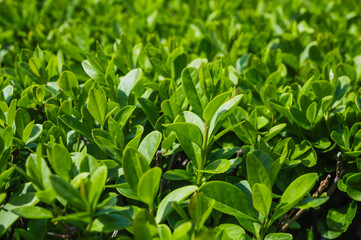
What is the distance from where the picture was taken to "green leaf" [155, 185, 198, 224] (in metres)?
1.38

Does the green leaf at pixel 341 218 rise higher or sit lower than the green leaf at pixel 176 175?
lower

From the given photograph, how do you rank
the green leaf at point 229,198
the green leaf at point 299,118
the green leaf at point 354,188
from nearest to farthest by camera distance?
1. the green leaf at point 229,198
2. the green leaf at point 354,188
3. the green leaf at point 299,118

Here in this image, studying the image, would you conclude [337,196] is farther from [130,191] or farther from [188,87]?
[130,191]

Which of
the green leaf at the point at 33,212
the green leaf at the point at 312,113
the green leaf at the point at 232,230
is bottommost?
the green leaf at the point at 232,230

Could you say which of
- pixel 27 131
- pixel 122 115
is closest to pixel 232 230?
pixel 122 115

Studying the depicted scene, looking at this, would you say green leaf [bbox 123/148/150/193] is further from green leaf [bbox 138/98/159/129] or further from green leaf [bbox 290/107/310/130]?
green leaf [bbox 290/107/310/130]

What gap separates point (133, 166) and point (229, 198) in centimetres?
41

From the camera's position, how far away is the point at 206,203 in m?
1.29

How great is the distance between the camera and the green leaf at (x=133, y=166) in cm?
138

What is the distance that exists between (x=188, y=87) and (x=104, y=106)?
39cm

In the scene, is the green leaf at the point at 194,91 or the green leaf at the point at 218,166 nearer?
the green leaf at the point at 218,166

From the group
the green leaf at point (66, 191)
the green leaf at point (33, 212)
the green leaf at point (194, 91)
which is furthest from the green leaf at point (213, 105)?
the green leaf at point (33, 212)

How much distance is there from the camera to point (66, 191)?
3.97 ft

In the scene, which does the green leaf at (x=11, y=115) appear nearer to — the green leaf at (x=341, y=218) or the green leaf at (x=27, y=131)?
the green leaf at (x=27, y=131)
